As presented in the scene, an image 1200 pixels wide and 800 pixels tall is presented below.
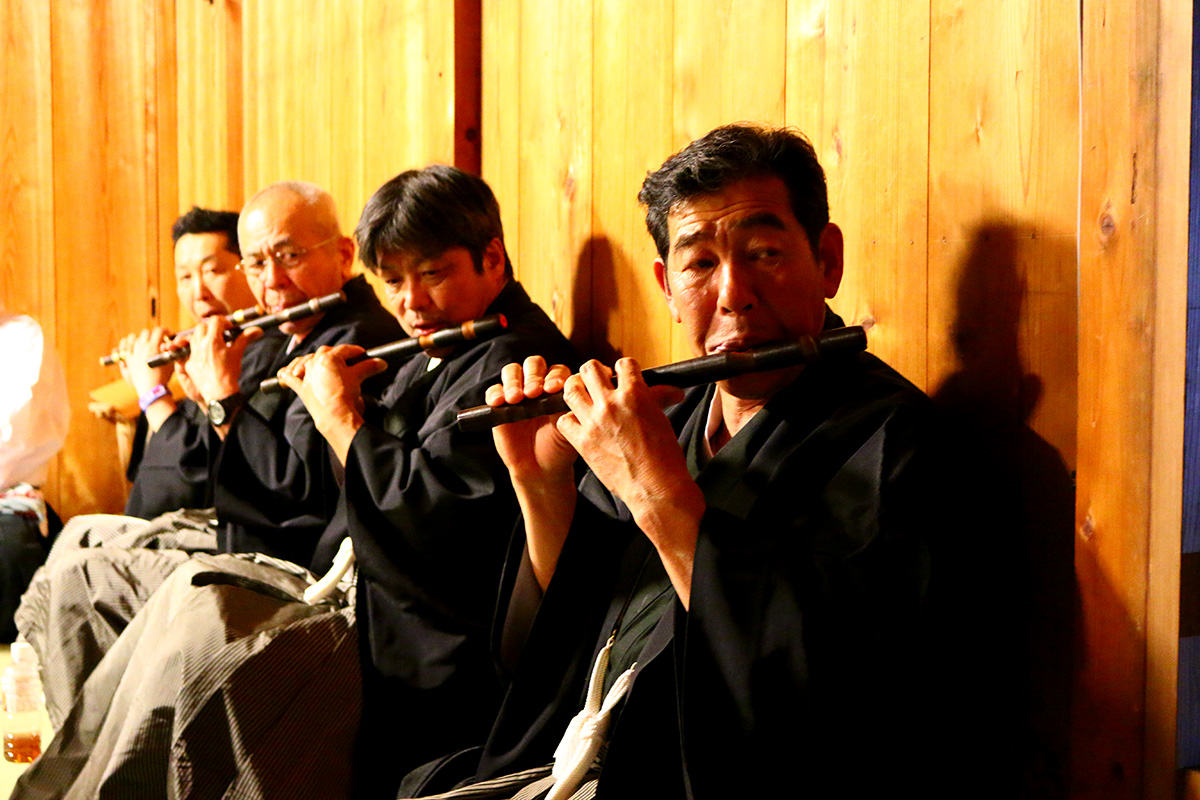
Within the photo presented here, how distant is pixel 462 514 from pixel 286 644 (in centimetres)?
46

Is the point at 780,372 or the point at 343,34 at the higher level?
the point at 343,34

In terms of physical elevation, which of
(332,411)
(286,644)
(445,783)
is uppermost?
(332,411)

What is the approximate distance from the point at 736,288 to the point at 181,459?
3.05 m

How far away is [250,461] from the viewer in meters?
3.48

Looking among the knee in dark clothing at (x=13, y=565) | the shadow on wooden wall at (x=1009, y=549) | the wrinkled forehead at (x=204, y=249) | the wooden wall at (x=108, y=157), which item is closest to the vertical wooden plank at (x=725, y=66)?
the shadow on wooden wall at (x=1009, y=549)

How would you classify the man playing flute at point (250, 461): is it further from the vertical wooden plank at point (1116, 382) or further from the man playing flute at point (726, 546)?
the vertical wooden plank at point (1116, 382)

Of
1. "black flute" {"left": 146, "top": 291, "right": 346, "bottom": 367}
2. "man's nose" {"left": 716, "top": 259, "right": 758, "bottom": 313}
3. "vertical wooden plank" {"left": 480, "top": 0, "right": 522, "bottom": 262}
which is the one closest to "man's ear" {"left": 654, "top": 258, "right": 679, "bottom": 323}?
"man's nose" {"left": 716, "top": 259, "right": 758, "bottom": 313}

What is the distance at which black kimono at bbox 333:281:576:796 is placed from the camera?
2.56 metres

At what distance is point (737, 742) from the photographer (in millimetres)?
1591

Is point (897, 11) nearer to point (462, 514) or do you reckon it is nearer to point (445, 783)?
point (462, 514)

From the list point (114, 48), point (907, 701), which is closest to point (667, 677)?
point (907, 701)

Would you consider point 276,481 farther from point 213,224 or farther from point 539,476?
point 213,224

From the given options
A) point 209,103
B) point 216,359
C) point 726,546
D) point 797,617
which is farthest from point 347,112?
point 797,617

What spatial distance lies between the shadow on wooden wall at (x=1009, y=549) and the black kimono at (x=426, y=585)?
1.12 metres
